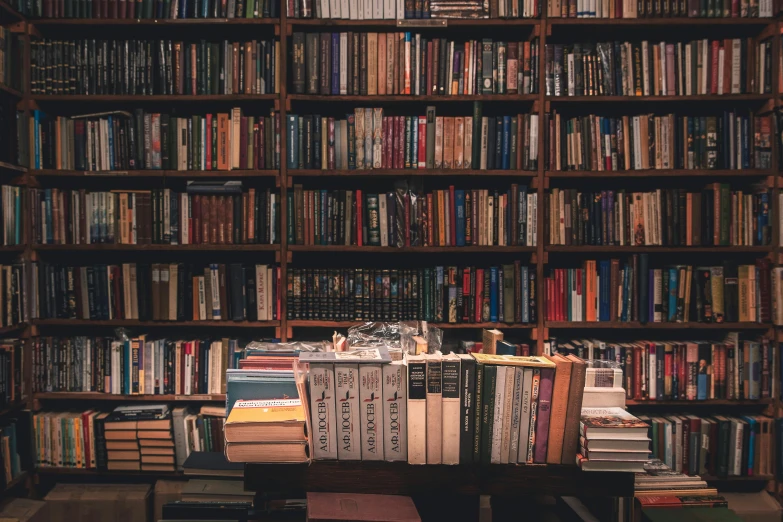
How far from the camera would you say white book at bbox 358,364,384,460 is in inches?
55.0

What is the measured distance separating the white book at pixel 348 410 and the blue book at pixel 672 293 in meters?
1.70

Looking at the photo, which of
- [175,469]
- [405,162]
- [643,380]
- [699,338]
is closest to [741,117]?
[699,338]

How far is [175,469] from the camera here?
252cm

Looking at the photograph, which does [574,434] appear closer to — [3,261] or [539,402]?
[539,402]

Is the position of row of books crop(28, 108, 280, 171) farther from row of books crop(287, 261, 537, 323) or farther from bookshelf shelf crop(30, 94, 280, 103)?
row of books crop(287, 261, 537, 323)

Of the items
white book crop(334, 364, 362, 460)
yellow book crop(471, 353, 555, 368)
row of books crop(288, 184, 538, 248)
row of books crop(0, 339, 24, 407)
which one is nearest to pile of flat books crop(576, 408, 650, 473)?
yellow book crop(471, 353, 555, 368)

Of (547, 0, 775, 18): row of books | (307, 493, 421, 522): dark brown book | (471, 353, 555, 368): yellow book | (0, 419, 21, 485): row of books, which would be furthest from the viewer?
(547, 0, 775, 18): row of books

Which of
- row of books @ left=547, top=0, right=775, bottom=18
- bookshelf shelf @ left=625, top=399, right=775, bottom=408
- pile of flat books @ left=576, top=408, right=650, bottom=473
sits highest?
row of books @ left=547, top=0, right=775, bottom=18

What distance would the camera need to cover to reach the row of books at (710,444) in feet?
8.04

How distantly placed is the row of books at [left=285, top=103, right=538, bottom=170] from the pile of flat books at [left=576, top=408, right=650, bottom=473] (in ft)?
4.48

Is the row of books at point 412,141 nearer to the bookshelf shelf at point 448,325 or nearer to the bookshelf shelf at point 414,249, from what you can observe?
the bookshelf shelf at point 414,249

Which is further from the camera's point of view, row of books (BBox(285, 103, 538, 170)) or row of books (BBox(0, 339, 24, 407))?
row of books (BBox(285, 103, 538, 170))

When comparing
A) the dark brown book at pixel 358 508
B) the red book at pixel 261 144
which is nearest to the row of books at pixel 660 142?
the red book at pixel 261 144

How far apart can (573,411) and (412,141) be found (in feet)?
4.76
